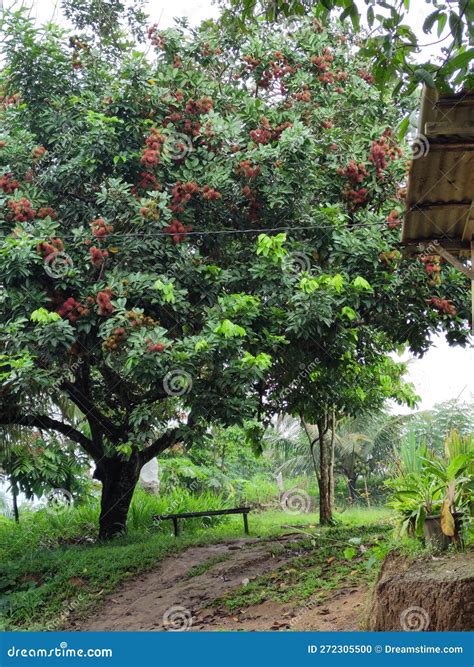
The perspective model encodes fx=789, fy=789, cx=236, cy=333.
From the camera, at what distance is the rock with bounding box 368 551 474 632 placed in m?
4.62

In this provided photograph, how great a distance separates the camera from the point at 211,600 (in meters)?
7.82

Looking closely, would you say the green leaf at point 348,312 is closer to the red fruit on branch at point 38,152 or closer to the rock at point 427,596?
the rock at point 427,596

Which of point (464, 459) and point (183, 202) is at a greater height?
point (183, 202)

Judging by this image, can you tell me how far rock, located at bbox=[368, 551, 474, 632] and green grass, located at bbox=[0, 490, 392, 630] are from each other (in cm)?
405

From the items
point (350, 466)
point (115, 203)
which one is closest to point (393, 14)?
point (115, 203)

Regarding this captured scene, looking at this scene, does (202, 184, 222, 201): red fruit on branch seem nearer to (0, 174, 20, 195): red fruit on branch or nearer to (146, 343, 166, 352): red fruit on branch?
(146, 343, 166, 352): red fruit on branch

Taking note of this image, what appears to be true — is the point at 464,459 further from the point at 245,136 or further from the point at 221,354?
the point at 245,136

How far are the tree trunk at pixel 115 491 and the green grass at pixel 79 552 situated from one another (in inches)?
10.3

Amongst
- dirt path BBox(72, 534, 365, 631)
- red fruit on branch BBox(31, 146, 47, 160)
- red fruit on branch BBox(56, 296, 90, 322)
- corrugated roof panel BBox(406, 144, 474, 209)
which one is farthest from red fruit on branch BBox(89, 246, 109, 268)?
corrugated roof panel BBox(406, 144, 474, 209)

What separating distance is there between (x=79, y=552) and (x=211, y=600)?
9.58 feet

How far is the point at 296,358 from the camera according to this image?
29.8 ft

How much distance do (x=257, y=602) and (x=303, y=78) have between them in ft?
19.5

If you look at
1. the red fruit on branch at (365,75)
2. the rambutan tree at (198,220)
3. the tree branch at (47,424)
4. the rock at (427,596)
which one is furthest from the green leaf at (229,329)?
the red fruit on branch at (365,75)

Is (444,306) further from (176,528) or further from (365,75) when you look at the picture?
(176,528)
